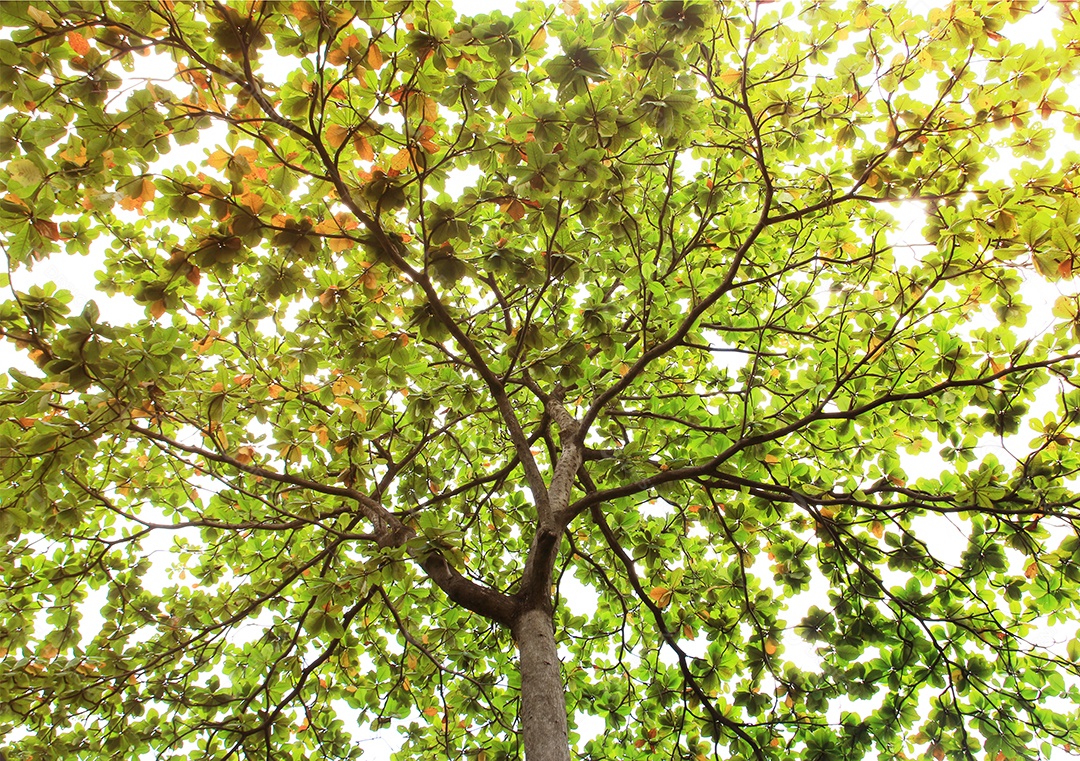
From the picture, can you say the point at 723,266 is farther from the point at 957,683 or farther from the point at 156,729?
the point at 156,729

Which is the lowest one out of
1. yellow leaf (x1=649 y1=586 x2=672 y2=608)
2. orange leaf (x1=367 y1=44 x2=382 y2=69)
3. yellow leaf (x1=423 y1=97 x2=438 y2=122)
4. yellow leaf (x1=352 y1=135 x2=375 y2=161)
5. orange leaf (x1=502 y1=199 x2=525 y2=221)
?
yellow leaf (x1=649 y1=586 x2=672 y2=608)

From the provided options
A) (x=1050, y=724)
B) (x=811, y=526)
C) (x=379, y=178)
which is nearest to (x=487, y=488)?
(x=811, y=526)

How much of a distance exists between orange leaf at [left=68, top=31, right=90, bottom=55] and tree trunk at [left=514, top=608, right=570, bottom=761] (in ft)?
10.7

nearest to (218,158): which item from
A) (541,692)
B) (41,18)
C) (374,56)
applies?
(41,18)

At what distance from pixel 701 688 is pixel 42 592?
4797 mm

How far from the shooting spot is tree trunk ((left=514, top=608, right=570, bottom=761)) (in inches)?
105

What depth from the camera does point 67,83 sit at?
252 centimetres

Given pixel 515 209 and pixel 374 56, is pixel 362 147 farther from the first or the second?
pixel 515 209

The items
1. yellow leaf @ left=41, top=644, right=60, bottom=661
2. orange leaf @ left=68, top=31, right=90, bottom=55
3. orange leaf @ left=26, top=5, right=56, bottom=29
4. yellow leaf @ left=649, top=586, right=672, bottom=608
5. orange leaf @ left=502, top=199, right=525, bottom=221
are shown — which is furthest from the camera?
yellow leaf @ left=649, top=586, right=672, bottom=608

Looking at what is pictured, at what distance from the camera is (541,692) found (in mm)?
2826

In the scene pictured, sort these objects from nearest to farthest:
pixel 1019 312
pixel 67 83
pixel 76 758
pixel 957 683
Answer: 1. pixel 67 83
2. pixel 1019 312
3. pixel 957 683
4. pixel 76 758

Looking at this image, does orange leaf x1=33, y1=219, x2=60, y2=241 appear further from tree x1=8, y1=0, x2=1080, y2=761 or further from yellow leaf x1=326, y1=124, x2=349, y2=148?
yellow leaf x1=326, y1=124, x2=349, y2=148

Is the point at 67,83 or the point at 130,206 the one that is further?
the point at 130,206

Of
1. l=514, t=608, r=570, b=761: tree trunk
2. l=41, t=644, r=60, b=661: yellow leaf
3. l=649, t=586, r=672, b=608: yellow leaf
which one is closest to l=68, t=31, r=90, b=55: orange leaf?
l=514, t=608, r=570, b=761: tree trunk
